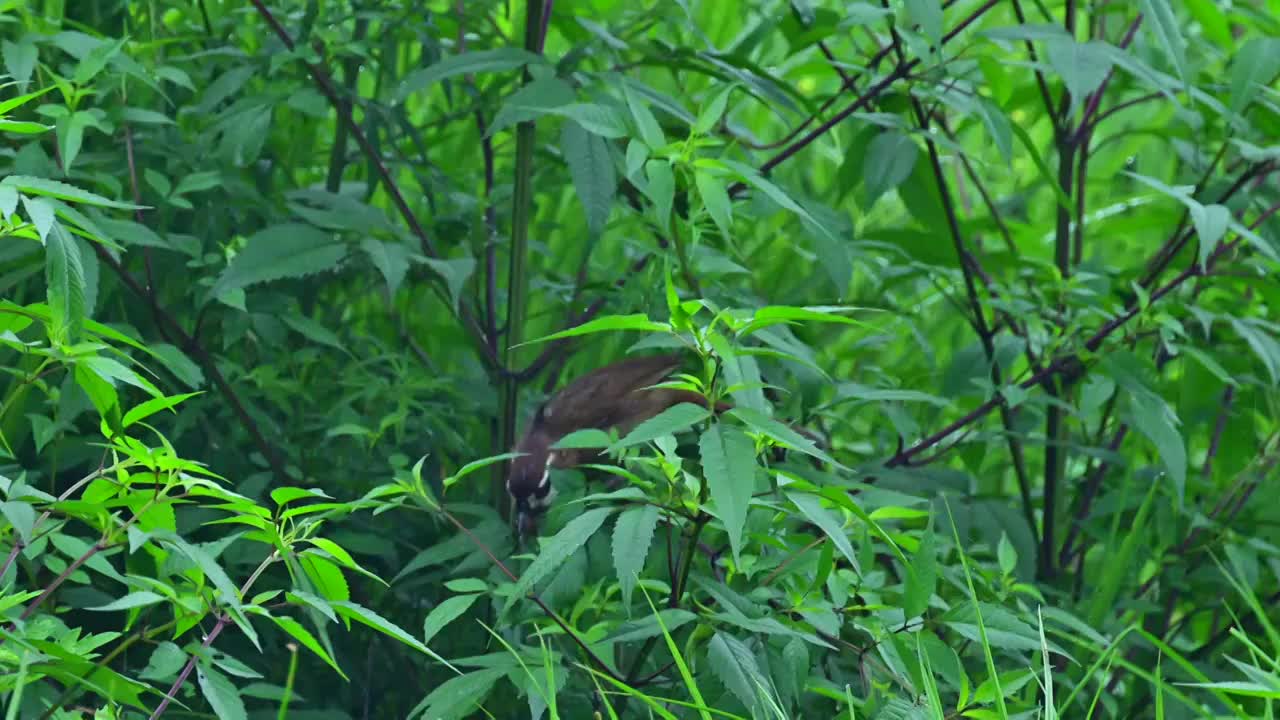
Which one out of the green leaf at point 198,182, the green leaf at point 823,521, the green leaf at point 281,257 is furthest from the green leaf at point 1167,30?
the green leaf at point 198,182

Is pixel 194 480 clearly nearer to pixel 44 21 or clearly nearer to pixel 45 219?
pixel 45 219

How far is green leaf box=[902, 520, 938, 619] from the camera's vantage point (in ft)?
4.43

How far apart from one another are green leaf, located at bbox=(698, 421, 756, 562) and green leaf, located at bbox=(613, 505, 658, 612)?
100 millimetres

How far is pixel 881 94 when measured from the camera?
2074 mm

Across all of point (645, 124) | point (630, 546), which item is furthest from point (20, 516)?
point (645, 124)

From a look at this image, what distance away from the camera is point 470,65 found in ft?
5.68

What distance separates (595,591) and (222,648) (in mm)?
724

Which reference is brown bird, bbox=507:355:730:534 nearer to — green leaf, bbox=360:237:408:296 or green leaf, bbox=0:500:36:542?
green leaf, bbox=360:237:408:296

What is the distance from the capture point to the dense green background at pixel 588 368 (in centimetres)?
136

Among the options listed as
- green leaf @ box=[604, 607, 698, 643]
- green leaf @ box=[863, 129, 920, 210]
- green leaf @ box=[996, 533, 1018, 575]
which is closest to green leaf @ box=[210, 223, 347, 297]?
green leaf @ box=[604, 607, 698, 643]

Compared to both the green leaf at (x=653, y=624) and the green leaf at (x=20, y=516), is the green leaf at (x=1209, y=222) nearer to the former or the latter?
the green leaf at (x=653, y=624)

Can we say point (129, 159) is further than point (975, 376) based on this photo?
No

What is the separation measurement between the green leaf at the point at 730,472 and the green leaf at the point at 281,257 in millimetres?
756

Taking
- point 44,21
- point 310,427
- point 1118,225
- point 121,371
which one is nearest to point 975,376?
point 1118,225
